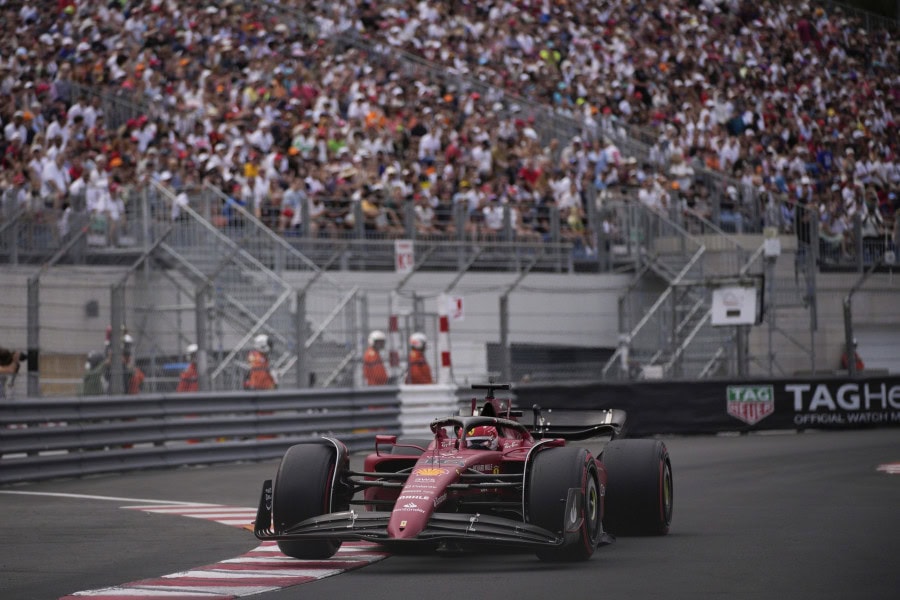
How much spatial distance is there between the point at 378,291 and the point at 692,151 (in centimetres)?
1004

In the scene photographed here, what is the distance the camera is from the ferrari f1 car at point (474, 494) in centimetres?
827

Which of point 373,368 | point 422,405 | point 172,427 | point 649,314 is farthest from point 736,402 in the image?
point 172,427

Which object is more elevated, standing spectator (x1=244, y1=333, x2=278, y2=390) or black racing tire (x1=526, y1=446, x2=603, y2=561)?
standing spectator (x1=244, y1=333, x2=278, y2=390)

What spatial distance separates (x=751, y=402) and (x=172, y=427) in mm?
9152

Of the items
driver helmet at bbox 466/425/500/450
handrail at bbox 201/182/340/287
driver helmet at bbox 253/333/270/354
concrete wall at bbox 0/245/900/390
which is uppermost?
handrail at bbox 201/182/340/287

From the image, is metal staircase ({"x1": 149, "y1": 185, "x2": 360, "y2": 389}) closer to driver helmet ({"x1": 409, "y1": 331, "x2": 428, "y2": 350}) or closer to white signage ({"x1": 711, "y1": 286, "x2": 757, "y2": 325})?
driver helmet ({"x1": 409, "y1": 331, "x2": 428, "y2": 350})

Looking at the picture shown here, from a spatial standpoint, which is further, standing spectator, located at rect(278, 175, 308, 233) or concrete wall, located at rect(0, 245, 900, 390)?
standing spectator, located at rect(278, 175, 308, 233)

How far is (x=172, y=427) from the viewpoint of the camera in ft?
55.7

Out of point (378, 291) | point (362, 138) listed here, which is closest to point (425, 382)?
point (378, 291)

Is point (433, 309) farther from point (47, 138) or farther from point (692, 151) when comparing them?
point (692, 151)

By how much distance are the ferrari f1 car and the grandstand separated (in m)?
7.84

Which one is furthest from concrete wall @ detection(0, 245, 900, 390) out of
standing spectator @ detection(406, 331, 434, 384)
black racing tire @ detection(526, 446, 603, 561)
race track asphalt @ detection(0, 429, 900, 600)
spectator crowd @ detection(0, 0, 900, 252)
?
black racing tire @ detection(526, 446, 603, 561)

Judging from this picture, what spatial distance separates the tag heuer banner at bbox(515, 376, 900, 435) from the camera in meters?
21.4

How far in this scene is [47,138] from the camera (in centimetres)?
2252
